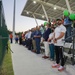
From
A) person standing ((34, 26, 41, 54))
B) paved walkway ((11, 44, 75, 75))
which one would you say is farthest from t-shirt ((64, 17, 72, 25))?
person standing ((34, 26, 41, 54))

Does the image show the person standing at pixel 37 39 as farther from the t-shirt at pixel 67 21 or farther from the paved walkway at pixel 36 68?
the t-shirt at pixel 67 21

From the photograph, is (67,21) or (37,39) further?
(37,39)

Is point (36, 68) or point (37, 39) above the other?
point (37, 39)

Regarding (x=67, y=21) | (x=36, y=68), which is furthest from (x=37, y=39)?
(x=36, y=68)

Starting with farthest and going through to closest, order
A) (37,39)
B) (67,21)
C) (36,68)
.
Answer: (37,39) → (67,21) → (36,68)

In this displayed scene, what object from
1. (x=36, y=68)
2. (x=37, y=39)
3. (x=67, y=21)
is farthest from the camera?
(x=37, y=39)

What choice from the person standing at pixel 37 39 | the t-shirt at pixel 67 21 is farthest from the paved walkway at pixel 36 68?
the person standing at pixel 37 39

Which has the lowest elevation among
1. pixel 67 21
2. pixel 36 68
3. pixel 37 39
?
pixel 36 68

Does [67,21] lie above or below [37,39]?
above

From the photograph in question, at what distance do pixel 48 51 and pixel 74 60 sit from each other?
140 inches

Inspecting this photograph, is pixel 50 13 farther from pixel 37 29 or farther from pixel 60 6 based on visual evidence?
pixel 37 29

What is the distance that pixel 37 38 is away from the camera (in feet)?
37.1

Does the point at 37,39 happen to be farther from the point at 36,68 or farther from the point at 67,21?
the point at 36,68

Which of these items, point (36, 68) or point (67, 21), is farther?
point (67, 21)
